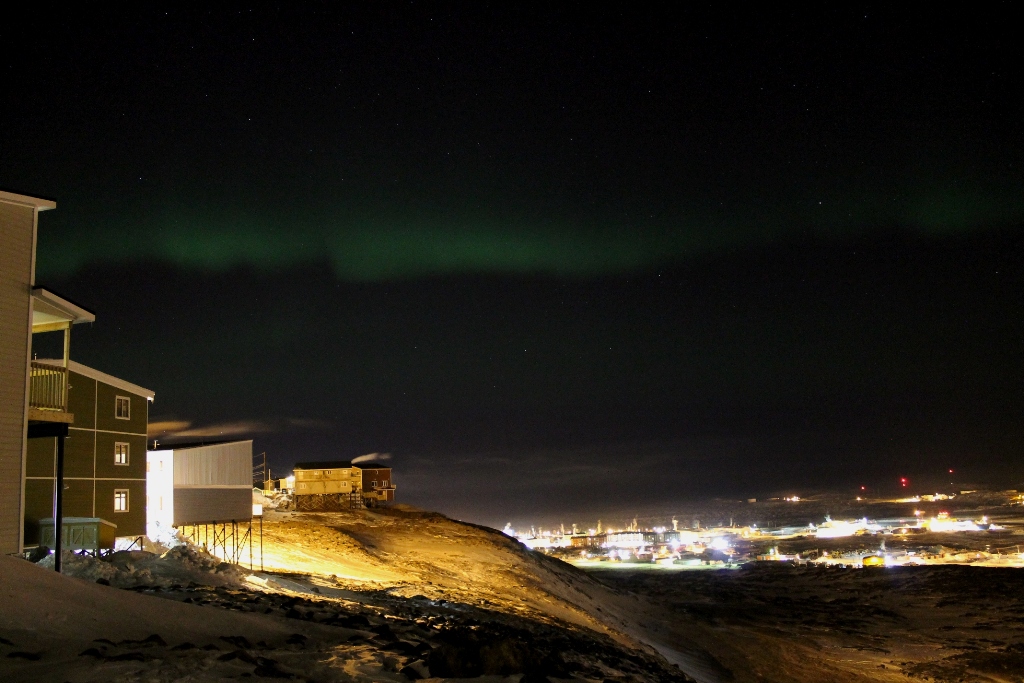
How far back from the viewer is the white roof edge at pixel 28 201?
2092 cm

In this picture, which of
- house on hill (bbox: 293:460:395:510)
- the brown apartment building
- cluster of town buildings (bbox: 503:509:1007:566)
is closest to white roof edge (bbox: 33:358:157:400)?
the brown apartment building

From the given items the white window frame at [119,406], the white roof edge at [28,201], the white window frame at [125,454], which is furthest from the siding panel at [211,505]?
the white roof edge at [28,201]

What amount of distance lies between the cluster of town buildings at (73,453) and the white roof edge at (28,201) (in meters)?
0.02

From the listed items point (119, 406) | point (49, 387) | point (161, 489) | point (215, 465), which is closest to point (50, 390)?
point (49, 387)

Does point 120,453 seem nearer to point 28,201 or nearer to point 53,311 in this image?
point 53,311

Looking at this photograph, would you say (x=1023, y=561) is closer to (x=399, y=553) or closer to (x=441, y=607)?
(x=399, y=553)

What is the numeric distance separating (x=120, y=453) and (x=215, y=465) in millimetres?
6158

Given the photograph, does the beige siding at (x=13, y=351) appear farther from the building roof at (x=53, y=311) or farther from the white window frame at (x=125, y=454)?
the white window frame at (x=125, y=454)

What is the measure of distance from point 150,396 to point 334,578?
31.8ft

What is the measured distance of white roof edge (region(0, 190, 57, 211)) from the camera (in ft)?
68.6

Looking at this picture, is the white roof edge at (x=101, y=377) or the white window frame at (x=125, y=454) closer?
the white roof edge at (x=101, y=377)

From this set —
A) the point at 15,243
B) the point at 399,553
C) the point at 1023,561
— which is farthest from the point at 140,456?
the point at 1023,561

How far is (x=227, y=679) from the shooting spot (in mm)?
11555

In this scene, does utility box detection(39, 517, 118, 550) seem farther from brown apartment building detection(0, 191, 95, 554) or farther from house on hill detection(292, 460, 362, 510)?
house on hill detection(292, 460, 362, 510)
